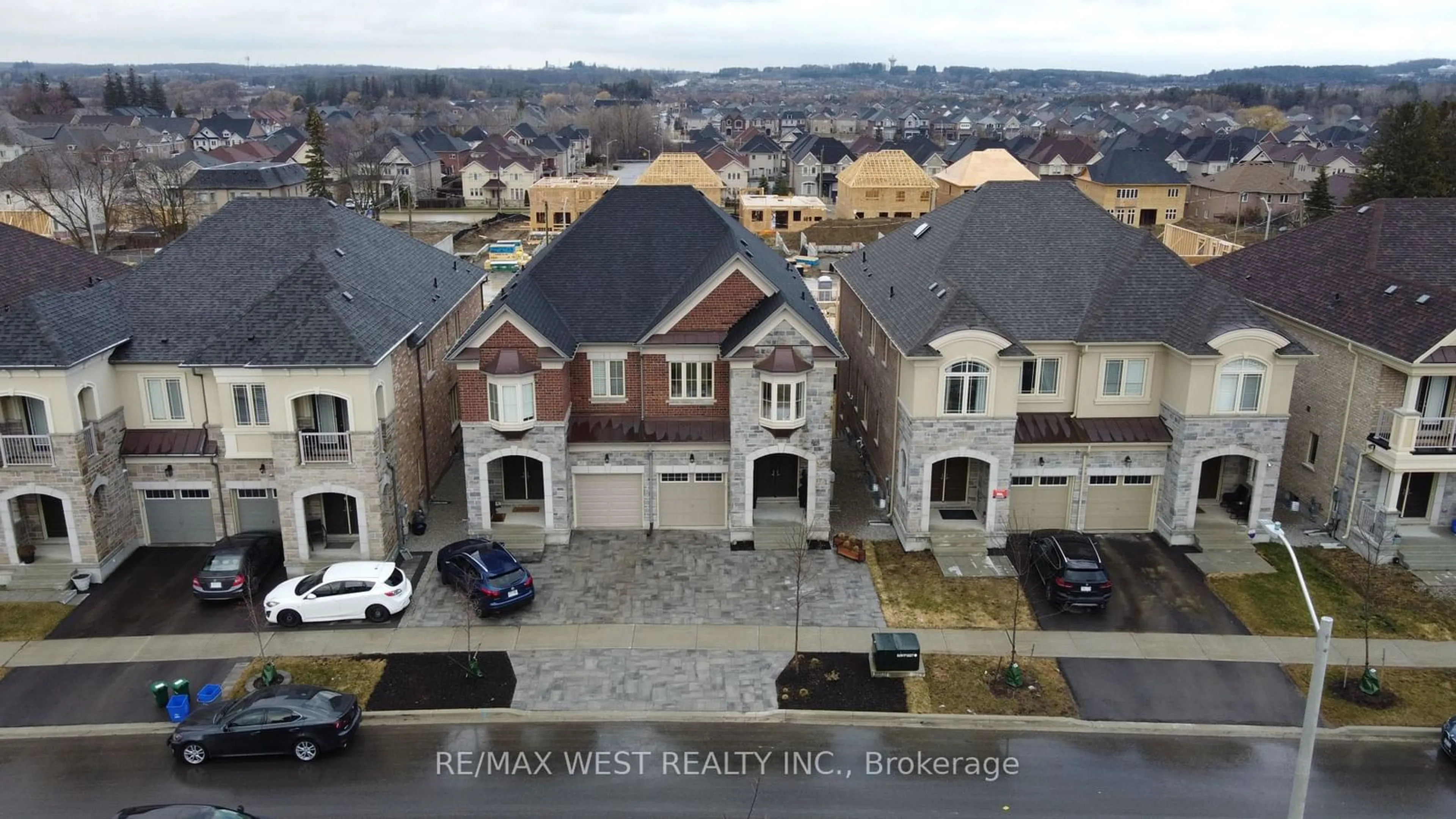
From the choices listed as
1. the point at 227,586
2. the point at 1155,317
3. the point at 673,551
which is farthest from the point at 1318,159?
the point at 227,586

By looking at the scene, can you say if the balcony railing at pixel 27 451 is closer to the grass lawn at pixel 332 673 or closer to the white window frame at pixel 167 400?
the white window frame at pixel 167 400

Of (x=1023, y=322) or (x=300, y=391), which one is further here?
(x=1023, y=322)

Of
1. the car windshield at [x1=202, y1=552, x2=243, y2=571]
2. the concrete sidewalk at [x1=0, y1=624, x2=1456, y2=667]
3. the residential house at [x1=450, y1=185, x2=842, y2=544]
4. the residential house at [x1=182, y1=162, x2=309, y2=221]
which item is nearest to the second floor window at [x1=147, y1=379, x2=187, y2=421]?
the car windshield at [x1=202, y1=552, x2=243, y2=571]

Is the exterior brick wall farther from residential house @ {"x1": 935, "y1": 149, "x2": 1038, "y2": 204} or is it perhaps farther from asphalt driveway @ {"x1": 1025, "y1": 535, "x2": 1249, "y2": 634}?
residential house @ {"x1": 935, "y1": 149, "x2": 1038, "y2": 204}

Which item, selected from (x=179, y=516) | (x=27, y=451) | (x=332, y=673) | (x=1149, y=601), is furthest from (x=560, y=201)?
(x=1149, y=601)

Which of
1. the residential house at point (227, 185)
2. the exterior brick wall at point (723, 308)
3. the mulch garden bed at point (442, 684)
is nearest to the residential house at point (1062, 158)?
the residential house at point (227, 185)

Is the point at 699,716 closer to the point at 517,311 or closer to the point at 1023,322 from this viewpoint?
the point at 517,311
